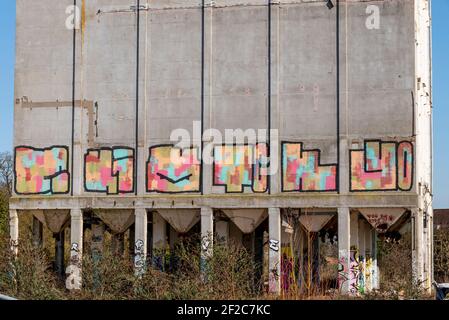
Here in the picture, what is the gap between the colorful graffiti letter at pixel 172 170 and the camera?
122 ft

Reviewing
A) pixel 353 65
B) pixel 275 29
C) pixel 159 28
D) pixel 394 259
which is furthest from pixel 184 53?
pixel 394 259

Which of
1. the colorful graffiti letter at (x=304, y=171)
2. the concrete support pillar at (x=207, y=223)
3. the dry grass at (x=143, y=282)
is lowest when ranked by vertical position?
the dry grass at (x=143, y=282)

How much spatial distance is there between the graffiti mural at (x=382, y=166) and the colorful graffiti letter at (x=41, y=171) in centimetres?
1278

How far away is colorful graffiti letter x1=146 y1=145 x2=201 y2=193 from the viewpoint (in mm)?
37188

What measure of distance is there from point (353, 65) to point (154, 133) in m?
9.09

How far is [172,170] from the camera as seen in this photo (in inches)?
1473

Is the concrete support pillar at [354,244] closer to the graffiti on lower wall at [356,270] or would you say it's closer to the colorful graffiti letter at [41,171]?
the graffiti on lower wall at [356,270]

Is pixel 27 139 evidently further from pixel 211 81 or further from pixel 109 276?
pixel 109 276

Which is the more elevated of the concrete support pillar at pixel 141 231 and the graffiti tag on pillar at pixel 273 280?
the concrete support pillar at pixel 141 231

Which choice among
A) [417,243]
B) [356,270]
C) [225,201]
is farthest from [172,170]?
[417,243]

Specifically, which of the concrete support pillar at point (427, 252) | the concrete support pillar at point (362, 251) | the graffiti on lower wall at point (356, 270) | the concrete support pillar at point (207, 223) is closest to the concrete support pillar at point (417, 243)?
the concrete support pillar at point (427, 252)

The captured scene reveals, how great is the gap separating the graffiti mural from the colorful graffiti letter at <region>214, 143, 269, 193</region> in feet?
12.2

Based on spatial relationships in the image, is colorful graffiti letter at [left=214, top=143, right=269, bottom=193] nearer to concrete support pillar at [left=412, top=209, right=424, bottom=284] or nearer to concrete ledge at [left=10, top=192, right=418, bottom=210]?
concrete ledge at [left=10, top=192, right=418, bottom=210]

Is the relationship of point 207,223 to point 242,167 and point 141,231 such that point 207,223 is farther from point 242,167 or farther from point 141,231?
point 141,231
